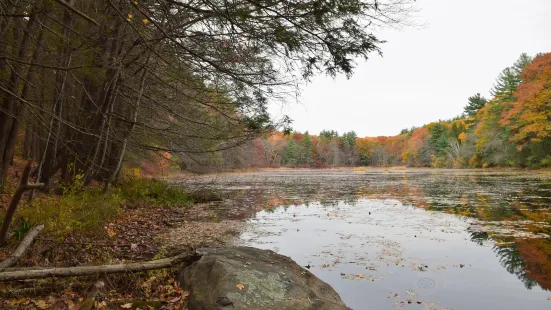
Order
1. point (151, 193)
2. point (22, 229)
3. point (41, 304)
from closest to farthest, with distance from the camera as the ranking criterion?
point (41, 304) < point (22, 229) < point (151, 193)

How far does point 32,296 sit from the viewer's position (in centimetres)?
421

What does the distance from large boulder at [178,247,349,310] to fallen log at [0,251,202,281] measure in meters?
0.17

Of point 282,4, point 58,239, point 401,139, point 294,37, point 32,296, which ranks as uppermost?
point 401,139

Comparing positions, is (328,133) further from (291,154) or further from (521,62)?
(521,62)

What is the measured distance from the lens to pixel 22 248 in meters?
4.80

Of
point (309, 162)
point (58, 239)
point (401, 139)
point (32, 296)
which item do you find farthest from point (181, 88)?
point (401, 139)

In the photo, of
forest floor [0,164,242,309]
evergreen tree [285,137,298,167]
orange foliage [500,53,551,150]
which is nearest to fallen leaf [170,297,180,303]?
forest floor [0,164,242,309]

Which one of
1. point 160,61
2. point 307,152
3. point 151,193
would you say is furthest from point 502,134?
point 307,152

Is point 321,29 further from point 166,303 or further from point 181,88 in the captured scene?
point 181,88

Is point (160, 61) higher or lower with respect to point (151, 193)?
higher

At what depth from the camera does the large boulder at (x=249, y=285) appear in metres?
4.12

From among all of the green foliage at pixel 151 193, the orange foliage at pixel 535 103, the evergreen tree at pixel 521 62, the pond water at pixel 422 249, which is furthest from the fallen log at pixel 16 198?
the evergreen tree at pixel 521 62

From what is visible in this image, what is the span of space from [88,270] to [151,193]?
36.9ft

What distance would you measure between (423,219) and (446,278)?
19.0 ft
